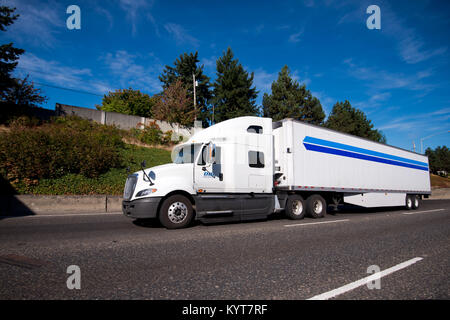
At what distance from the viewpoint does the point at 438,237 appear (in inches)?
235

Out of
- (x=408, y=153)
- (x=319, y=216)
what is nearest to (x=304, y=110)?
(x=408, y=153)

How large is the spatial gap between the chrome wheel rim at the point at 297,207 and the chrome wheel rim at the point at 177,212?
14.4ft

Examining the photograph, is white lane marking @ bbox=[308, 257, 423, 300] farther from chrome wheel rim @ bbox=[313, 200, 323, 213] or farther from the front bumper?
chrome wheel rim @ bbox=[313, 200, 323, 213]

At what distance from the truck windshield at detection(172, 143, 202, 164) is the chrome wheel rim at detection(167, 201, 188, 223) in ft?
4.61

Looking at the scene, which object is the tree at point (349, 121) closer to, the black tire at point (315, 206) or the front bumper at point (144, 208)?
the black tire at point (315, 206)

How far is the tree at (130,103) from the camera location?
3575 centimetres

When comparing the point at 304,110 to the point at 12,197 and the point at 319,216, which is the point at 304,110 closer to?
the point at 319,216

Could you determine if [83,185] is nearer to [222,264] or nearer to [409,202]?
[222,264]

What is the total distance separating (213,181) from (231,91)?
29.4m

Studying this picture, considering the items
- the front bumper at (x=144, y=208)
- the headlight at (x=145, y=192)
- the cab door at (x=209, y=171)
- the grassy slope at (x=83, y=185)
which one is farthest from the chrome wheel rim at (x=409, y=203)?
the grassy slope at (x=83, y=185)

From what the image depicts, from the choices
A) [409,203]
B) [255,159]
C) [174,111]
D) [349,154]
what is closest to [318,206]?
[349,154]

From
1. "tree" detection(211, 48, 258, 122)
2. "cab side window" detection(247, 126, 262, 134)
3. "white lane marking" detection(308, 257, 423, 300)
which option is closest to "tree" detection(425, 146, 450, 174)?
"tree" detection(211, 48, 258, 122)

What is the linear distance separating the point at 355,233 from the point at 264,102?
30638 millimetres

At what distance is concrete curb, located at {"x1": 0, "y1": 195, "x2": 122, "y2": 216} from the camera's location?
32.1 ft
